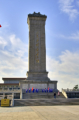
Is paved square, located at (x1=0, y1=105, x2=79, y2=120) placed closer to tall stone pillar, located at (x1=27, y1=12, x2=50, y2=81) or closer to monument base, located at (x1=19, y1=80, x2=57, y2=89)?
monument base, located at (x1=19, y1=80, x2=57, y2=89)

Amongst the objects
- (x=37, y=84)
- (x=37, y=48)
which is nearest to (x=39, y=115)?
(x=37, y=84)

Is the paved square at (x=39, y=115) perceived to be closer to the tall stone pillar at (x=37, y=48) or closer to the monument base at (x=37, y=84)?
the monument base at (x=37, y=84)

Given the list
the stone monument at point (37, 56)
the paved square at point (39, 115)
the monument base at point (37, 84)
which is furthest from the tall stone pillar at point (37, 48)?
the paved square at point (39, 115)

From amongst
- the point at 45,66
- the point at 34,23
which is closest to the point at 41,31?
the point at 34,23

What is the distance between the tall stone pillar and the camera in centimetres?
4166

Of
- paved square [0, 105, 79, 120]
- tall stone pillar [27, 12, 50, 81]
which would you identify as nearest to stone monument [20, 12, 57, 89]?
tall stone pillar [27, 12, 50, 81]

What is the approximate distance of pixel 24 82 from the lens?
39.2 meters

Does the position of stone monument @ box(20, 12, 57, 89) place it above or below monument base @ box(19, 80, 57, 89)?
above

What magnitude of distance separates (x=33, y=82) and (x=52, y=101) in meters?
14.7

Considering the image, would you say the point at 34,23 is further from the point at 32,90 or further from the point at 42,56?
the point at 32,90

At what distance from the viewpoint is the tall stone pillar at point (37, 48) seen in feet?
137

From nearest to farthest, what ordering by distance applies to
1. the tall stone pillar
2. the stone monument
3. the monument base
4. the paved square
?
the paved square
the monument base
the stone monument
the tall stone pillar

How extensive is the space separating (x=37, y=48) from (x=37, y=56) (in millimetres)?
2137

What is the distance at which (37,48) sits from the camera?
42.9 meters
